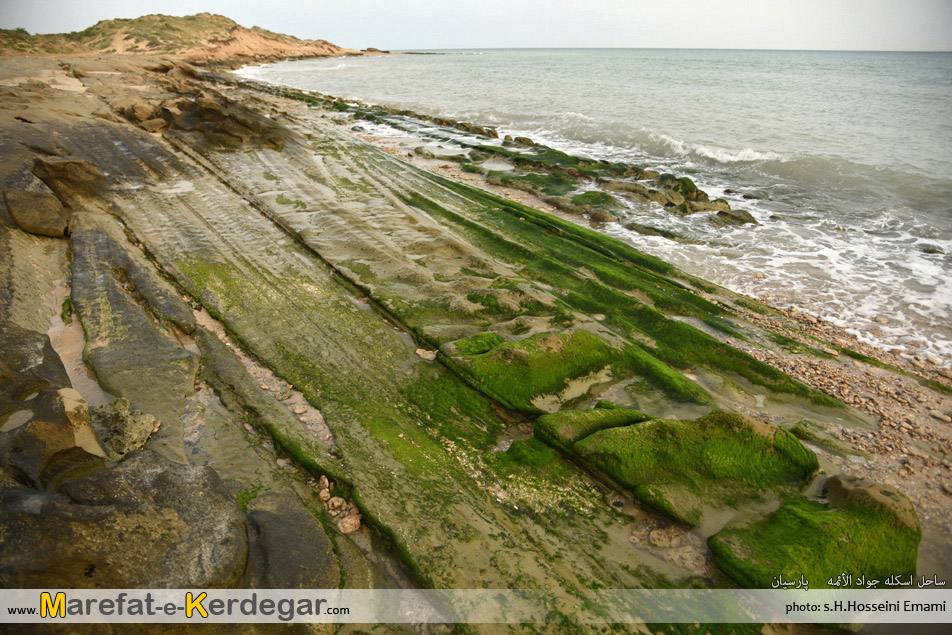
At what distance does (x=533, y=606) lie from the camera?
3197 millimetres

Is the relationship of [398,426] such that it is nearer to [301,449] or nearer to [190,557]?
[301,449]

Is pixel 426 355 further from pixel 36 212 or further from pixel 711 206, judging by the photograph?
pixel 711 206

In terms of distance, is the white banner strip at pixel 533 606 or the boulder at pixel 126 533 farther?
the white banner strip at pixel 533 606

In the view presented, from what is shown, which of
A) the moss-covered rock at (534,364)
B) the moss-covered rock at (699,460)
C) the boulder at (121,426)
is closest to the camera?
the boulder at (121,426)

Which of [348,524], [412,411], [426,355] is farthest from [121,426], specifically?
[426,355]

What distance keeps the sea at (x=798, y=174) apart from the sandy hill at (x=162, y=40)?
30.5 metres

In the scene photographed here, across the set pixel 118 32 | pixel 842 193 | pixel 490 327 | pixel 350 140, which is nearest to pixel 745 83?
pixel 842 193

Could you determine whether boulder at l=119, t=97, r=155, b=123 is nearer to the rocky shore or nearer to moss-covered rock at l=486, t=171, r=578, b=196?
the rocky shore

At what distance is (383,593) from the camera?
10.5ft


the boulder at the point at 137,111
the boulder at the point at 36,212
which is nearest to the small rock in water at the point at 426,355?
the boulder at the point at 36,212

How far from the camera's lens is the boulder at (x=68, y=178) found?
827cm

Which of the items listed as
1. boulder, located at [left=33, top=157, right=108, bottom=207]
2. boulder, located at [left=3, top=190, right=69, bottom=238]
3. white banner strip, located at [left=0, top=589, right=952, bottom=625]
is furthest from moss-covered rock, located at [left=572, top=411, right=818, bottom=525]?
boulder, located at [left=33, top=157, right=108, bottom=207]

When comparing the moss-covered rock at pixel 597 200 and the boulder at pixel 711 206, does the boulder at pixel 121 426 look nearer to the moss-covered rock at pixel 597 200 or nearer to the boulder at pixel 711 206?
the moss-covered rock at pixel 597 200

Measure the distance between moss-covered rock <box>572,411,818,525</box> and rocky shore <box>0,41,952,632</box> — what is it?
0.07 ft
